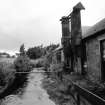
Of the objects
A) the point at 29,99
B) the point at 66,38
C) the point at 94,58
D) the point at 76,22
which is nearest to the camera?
the point at 94,58

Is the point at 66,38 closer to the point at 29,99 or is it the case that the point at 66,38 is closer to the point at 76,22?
the point at 76,22

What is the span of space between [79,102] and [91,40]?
4.51 metres

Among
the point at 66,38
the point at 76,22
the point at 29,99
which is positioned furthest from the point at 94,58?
the point at 66,38

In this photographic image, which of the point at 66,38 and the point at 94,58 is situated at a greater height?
the point at 66,38

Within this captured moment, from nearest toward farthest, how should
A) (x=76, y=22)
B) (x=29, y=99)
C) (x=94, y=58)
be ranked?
(x=94, y=58), (x=29, y=99), (x=76, y=22)

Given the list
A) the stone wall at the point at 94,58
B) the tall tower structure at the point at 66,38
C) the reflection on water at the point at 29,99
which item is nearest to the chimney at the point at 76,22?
the tall tower structure at the point at 66,38

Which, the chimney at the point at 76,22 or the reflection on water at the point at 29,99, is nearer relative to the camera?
the reflection on water at the point at 29,99

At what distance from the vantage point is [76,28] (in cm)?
1180

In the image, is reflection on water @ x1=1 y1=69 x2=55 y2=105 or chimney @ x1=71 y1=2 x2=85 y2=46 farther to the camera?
chimney @ x1=71 y1=2 x2=85 y2=46

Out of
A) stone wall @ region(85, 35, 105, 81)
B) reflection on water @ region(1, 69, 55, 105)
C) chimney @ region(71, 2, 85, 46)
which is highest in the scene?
chimney @ region(71, 2, 85, 46)

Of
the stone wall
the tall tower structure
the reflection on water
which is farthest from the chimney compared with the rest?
the reflection on water

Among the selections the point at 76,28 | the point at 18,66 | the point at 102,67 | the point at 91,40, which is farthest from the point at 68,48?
the point at 18,66

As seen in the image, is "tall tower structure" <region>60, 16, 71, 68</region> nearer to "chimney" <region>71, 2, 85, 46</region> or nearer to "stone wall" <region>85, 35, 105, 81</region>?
"chimney" <region>71, 2, 85, 46</region>

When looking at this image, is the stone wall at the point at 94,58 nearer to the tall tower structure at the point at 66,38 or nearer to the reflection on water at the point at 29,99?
the reflection on water at the point at 29,99
